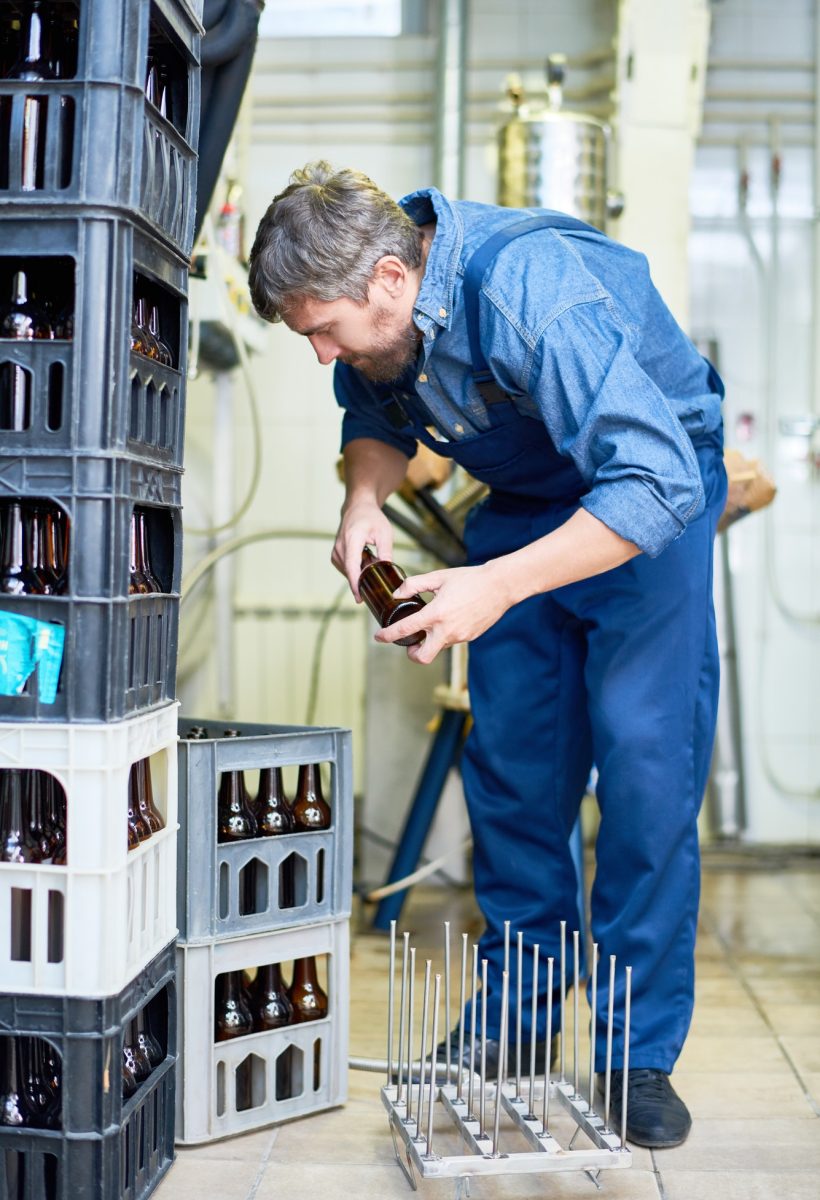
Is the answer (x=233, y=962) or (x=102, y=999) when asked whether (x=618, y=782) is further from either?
(x=102, y=999)

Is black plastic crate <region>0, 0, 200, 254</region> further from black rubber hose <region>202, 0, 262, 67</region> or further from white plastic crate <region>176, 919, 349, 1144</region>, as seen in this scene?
white plastic crate <region>176, 919, 349, 1144</region>

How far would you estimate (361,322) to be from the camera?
160cm

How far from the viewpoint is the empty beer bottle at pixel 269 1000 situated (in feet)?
5.68

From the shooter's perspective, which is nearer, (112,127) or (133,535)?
(112,127)

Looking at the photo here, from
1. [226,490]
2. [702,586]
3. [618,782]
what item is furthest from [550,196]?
[618,782]

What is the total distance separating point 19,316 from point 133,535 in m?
0.28

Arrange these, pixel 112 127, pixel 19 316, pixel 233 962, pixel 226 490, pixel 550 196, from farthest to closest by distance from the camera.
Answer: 1. pixel 226 490
2. pixel 550 196
3. pixel 233 962
4. pixel 19 316
5. pixel 112 127

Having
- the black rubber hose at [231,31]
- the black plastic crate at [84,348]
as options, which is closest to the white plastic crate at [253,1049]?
the black plastic crate at [84,348]

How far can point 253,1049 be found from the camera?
1673 millimetres

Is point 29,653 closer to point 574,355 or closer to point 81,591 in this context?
point 81,591

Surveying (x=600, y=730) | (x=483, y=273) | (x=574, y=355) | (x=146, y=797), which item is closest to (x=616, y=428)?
(x=574, y=355)

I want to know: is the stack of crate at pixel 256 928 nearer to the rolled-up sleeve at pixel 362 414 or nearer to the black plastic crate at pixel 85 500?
the black plastic crate at pixel 85 500

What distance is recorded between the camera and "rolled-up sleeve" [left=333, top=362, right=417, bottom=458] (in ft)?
6.29

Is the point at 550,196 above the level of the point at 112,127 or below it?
above
